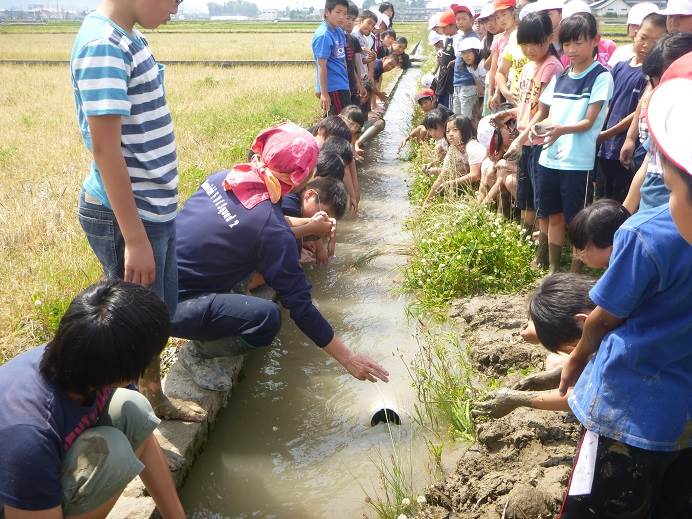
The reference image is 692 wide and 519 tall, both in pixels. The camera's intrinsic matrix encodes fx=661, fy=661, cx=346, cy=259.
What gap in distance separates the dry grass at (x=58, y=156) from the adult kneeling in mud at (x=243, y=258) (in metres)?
1.03

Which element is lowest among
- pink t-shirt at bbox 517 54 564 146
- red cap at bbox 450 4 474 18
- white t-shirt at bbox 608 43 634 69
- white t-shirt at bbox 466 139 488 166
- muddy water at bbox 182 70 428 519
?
muddy water at bbox 182 70 428 519

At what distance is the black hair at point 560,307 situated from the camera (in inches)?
94.6

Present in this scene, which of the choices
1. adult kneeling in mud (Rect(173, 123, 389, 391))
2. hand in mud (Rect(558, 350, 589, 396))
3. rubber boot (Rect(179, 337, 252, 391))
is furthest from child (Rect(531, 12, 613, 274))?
rubber boot (Rect(179, 337, 252, 391))

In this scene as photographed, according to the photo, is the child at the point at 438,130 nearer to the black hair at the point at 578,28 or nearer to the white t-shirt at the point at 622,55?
the white t-shirt at the point at 622,55

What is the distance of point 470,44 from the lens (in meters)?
7.56

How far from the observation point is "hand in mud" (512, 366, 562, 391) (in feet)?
9.45

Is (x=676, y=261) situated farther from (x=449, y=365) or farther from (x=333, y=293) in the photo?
(x=333, y=293)

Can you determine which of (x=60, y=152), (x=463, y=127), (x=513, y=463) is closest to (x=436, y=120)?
(x=463, y=127)

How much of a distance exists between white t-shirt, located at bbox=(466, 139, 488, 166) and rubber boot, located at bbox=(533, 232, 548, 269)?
1529 millimetres

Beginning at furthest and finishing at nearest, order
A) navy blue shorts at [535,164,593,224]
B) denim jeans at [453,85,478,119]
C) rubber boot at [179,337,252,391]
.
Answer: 1. denim jeans at [453,85,478,119]
2. navy blue shorts at [535,164,593,224]
3. rubber boot at [179,337,252,391]

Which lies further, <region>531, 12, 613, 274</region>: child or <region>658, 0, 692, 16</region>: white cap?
<region>531, 12, 613, 274</region>: child

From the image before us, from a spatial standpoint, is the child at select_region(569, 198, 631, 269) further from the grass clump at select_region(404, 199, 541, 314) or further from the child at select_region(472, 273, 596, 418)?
the grass clump at select_region(404, 199, 541, 314)

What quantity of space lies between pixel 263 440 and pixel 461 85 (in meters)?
5.82

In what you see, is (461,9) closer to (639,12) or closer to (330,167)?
→ (639,12)
